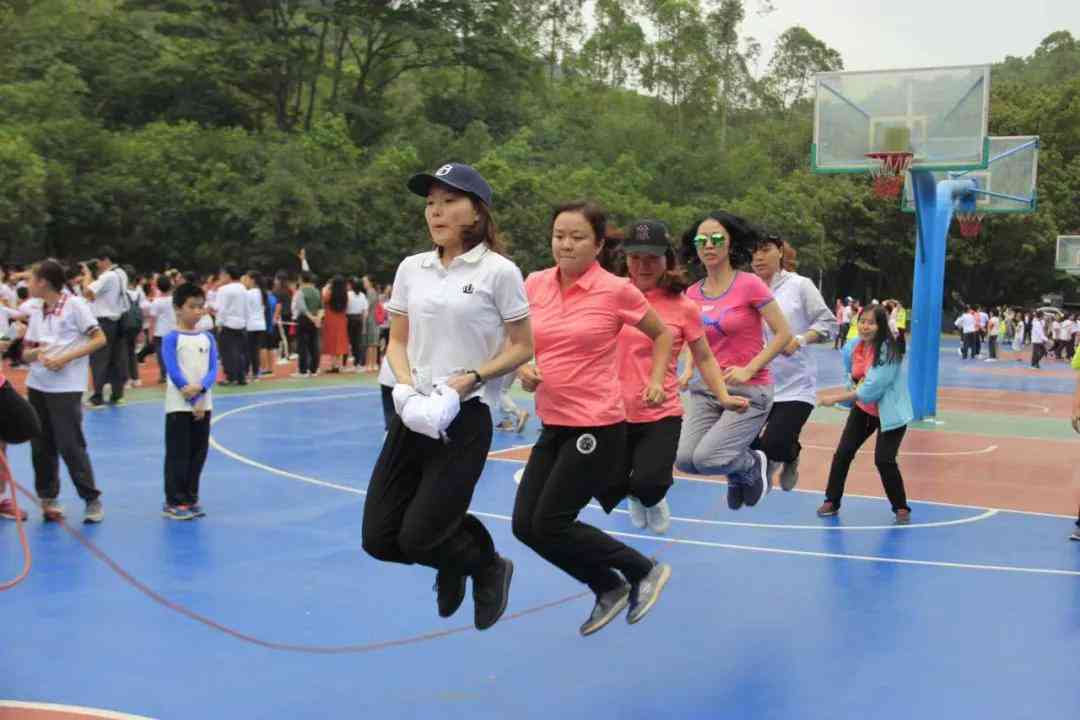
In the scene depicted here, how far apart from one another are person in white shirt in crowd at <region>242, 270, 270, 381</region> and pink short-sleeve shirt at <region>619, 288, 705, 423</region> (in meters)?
12.2

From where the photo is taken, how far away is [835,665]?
520cm

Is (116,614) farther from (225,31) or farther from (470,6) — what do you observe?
(470,6)

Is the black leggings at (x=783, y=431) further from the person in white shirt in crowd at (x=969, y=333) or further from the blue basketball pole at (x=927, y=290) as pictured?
the person in white shirt in crowd at (x=969, y=333)

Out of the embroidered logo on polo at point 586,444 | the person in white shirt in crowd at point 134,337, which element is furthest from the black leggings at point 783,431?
the person in white shirt in crowd at point 134,337

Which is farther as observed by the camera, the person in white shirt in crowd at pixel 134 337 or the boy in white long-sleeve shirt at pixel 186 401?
the person in white shirt in crowd at pixel 134 337

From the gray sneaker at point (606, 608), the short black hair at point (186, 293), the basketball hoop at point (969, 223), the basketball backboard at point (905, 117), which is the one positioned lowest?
the gray sneaker at point (606, 608)

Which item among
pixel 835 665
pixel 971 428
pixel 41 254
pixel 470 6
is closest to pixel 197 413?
pixel 835 665

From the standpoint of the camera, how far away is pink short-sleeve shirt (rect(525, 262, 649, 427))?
16.3 ft

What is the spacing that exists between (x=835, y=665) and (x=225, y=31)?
38.4 metres

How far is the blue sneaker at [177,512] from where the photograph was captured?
8.16 m

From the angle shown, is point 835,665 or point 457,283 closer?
point 457,283

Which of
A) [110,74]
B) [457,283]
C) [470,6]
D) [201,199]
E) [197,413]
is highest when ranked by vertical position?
[470,6]

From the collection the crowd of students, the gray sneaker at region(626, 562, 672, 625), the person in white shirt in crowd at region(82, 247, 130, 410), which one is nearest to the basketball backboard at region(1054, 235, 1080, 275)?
the person in white shirt in crowd at region(82, 247, 130, 410)

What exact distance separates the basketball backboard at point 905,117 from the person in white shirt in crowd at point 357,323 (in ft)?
28.1
